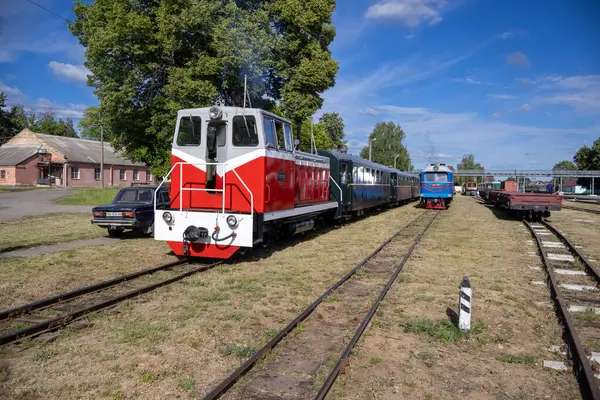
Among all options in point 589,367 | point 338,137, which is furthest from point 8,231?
point 338,137

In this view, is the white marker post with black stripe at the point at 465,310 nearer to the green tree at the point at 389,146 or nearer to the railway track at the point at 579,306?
the railway track at the point at 579,306

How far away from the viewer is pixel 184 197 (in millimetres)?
10016

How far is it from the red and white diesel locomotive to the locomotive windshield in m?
21.4

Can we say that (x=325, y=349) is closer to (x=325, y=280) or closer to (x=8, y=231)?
(x=325, y=280)

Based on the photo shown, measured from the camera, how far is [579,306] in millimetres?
7301

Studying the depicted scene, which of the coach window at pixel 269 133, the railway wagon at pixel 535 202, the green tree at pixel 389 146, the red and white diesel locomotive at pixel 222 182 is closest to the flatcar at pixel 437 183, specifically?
the railway wagon at pixel 535 202

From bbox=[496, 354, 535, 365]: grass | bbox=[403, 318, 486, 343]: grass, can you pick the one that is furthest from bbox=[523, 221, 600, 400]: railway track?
bbox=[403, 318, 486, 343]: grass

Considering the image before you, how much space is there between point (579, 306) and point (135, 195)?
12.6 m

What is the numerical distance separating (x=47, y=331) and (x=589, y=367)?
636 centimetres

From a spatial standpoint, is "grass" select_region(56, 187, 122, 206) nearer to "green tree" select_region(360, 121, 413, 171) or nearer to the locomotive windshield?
the locomotive windshield

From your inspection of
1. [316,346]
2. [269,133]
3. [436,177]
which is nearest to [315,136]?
[436,177]

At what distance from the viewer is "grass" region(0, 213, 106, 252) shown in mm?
12034

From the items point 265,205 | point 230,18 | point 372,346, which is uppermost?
point 230,18

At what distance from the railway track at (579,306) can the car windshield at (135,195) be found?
38.3ft
